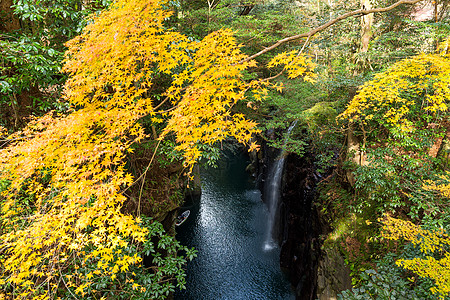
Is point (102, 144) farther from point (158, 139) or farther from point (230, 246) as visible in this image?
point (230, 246)

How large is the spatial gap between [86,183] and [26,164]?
1079mm

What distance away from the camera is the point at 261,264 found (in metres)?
10.6

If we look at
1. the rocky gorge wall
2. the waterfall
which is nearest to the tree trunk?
the rocky gorge wall

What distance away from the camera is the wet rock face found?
26.2 feet

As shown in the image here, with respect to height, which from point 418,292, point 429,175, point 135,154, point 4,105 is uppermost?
point 4,105

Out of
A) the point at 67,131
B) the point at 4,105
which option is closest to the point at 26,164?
the point at 67,131

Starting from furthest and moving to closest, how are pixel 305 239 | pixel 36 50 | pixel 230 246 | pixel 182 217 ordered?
pixel 182 217
pixel 230 246
pixel 305 239
pixel 36 50

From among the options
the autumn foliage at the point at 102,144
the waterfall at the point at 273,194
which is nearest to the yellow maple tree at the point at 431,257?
the autumn foliage at the point at 102,144

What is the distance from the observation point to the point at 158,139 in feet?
11.2

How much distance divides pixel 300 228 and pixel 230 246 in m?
4.35

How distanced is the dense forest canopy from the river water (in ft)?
11.6

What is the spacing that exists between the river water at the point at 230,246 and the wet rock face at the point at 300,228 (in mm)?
897

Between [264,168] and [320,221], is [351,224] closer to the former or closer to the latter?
[320,221]

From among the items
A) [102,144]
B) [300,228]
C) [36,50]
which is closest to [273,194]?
[300,228]
